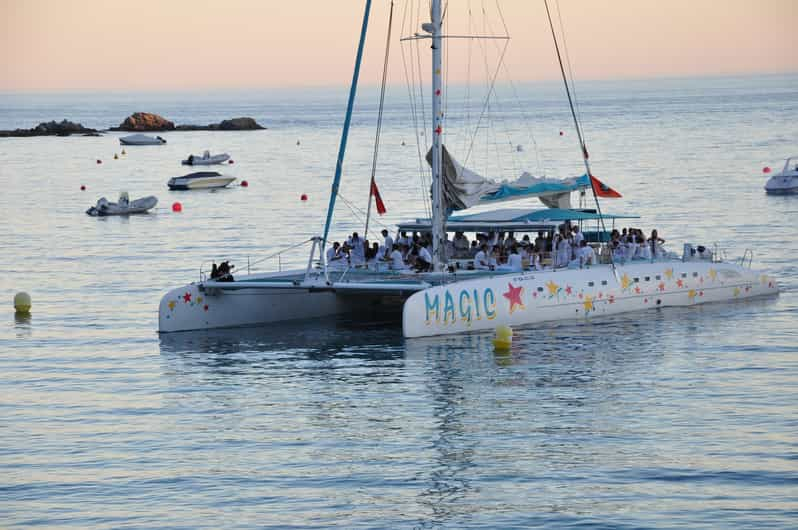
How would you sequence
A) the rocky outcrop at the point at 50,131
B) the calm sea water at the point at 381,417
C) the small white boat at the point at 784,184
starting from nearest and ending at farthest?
the calm sea water at the point at 381,417, the small white boat at the point at 784,184, the rocky outcrop at the point at 50,131

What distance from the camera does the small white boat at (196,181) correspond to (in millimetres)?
86188

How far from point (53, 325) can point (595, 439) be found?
1797cm

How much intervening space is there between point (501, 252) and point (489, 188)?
177cm

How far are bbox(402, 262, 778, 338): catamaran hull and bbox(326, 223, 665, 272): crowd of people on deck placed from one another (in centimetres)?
70

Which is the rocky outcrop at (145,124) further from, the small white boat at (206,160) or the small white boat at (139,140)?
the small white boat at (206,160)

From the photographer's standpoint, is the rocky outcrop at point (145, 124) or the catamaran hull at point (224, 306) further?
the rocky outcrop at point (145, 124)

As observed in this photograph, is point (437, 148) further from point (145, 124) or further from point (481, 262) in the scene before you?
point (145, 124)

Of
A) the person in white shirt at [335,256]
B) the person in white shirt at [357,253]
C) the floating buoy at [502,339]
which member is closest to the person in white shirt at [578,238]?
the floating buoy at [502,339]

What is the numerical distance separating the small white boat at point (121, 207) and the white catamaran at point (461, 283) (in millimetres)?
36590

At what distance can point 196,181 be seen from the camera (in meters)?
86.4

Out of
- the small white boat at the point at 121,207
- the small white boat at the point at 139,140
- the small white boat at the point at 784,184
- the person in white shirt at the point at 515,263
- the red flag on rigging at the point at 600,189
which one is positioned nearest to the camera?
the person in white shirt at the point at 515,263

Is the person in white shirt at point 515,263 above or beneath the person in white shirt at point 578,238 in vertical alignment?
beneath

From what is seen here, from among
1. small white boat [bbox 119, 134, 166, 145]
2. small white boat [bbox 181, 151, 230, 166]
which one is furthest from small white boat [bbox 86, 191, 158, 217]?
small white boat [bbox 119, 134, 166, 145]

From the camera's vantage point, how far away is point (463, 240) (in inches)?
1375
